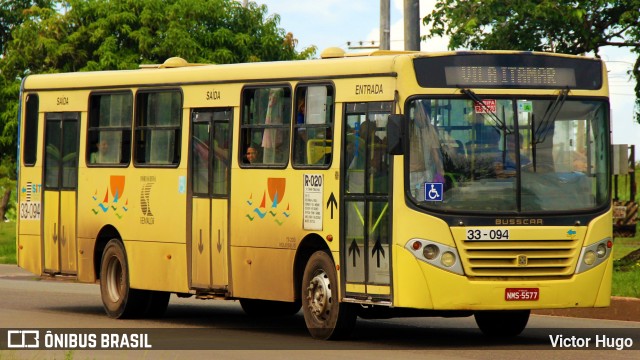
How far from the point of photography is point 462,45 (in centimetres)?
2555

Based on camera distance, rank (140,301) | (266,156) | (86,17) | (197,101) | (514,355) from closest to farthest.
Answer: (514,355), (266,156), (197,101), (140,301), (86,17)

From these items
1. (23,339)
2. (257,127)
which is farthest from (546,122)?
(23,339)

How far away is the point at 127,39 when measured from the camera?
127ft

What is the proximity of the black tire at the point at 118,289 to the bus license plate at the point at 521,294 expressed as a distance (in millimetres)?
6118

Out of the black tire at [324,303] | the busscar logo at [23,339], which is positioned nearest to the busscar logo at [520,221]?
the black tire at [324,303]

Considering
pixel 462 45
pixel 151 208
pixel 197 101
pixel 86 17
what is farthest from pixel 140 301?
pixel 86 17

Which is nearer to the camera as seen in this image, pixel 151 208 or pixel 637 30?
pixel 151 208

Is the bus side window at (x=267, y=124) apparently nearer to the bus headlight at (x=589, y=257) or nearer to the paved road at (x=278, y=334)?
the paved road at (x=278, y=334)

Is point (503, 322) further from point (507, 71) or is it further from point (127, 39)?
point (127, 39)

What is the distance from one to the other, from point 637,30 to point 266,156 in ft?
31.0

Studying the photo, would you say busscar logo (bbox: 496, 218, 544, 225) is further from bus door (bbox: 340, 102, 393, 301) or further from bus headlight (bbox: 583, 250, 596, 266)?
bus door (bbox: 340, 102, 393, 301)

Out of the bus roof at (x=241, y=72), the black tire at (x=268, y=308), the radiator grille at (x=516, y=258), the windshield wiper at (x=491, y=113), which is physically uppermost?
the bus roof at (x=241, y=72)

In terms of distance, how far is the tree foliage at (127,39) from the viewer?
37.7m

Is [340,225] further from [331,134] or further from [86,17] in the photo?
[86,17]
